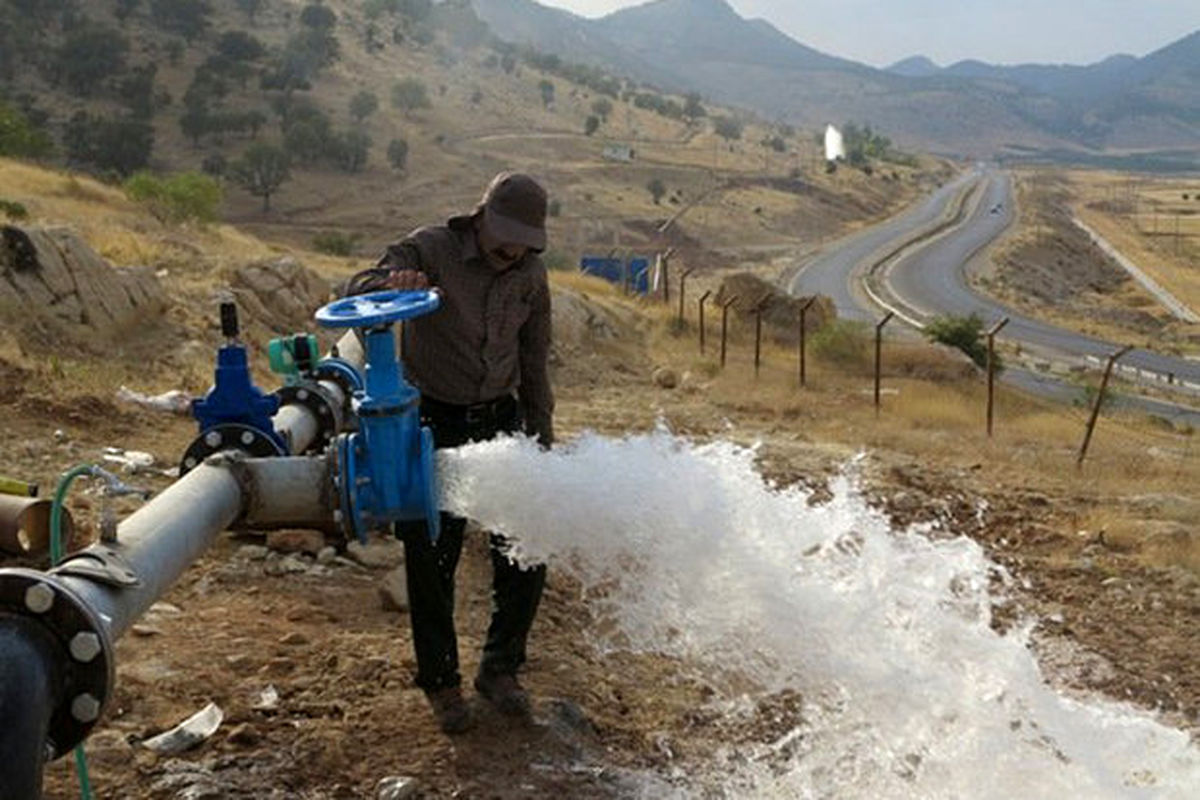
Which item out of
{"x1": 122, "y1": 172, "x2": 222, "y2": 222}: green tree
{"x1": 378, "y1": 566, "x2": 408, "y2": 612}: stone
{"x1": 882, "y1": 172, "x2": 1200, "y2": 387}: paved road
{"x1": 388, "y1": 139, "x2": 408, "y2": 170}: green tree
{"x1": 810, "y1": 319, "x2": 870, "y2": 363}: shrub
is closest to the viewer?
{"x1": 378, "y1": 566, "x2": 408, "y2": 612}: stone

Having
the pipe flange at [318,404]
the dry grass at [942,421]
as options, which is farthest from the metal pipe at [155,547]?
the dry grass at [942,421]

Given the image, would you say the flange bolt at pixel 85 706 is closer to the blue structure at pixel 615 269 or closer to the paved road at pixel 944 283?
the paved road at pixel 944 283

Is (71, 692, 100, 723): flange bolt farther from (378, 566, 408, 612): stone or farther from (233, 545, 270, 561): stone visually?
(233, 545, 270, 561): stone

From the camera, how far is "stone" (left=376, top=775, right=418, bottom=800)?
3256mm

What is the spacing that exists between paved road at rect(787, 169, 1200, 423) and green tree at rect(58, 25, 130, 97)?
3753 cm

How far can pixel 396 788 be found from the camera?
328 centimetres

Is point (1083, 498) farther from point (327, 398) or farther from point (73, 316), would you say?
point (73, 316)

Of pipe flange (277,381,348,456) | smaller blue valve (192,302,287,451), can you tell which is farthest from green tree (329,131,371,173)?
smaller blue valve (192,302,287,451)

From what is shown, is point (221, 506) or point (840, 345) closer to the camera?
point (221, 506)

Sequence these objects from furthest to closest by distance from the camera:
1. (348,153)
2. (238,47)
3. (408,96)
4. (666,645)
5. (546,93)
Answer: (546,93) → (408,96) → (238,47) → (348,153) → (666,645)

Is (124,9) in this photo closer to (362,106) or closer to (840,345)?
(362,106)

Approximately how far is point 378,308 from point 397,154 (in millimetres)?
62984

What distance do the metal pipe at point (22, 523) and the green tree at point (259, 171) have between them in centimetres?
5175

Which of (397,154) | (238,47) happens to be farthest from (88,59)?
(397,154)
